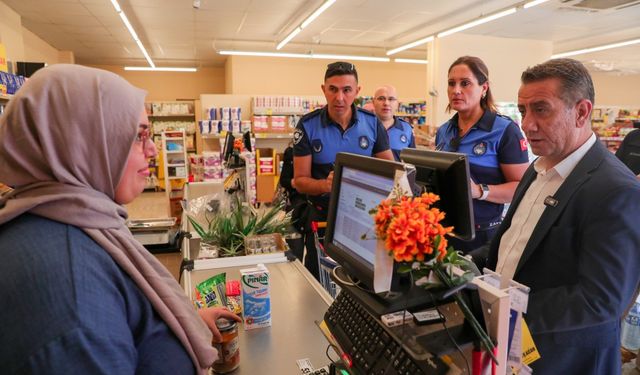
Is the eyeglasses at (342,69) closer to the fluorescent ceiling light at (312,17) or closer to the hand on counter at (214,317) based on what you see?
the hand on counter at (214,317)

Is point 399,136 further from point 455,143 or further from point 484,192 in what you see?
point 484,192

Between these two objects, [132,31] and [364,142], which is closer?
[364,142]

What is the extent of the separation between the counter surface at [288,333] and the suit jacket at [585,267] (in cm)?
67

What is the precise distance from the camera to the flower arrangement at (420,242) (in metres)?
0.74

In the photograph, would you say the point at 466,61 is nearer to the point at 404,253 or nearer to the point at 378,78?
the point at 404,253

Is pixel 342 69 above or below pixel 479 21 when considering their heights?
below

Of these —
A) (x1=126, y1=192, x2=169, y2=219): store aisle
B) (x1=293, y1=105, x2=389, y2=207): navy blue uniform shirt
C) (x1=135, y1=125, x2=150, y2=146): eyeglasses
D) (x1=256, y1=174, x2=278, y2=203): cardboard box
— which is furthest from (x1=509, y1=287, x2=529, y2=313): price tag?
(x1=126, y1=192, x2=169, y2=219): store aisle

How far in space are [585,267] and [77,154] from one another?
134cm

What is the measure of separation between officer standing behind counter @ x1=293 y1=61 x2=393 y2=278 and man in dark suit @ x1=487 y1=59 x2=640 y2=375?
3.76 feet

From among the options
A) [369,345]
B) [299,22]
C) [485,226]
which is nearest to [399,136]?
[485,226]

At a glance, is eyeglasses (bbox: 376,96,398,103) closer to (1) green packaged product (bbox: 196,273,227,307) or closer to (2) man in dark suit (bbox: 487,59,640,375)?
(2) man in dark suit (bbox: 487,59,640,375)

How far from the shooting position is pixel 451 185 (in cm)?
109

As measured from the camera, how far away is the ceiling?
22.1 ft

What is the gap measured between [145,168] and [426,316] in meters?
0.75
